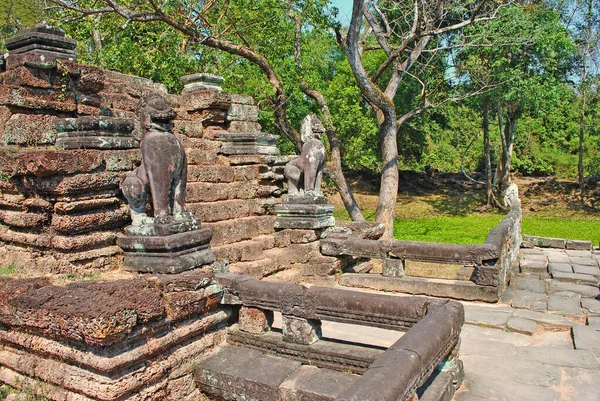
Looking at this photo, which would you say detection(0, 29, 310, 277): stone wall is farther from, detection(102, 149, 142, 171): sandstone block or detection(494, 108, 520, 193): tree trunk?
detection(494, 108, 520, 193): tree trunk

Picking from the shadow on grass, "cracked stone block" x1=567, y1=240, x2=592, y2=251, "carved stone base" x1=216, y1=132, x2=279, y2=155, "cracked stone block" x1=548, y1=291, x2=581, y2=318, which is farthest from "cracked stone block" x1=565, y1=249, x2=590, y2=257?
the shadow on grass

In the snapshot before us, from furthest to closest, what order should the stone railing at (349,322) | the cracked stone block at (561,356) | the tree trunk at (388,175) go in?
the tree trunk at (388,175) → the cracked stone block at (561,356) → the stone railing at (349,322)

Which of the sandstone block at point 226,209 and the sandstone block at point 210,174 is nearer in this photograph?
the sandstone block at point 226,209

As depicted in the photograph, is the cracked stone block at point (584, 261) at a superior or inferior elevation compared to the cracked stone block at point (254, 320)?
inferior

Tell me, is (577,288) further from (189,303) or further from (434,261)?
(189,303)

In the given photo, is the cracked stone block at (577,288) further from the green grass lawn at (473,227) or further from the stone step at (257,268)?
the green grass lawn at (473,227)

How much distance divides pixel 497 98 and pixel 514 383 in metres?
14.5

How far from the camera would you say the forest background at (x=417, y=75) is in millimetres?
12406

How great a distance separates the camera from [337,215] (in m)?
21.3

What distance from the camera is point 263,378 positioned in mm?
3900

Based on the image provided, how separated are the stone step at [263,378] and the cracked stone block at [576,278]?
590cm

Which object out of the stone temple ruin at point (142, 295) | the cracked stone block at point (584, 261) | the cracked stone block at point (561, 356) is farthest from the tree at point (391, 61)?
the cracked stone block at point (561, 356)

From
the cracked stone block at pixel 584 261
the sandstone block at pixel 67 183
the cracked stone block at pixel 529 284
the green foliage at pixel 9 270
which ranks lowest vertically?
the cracked stone block at pixel 584 261

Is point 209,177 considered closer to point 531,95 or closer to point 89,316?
point 89,316
